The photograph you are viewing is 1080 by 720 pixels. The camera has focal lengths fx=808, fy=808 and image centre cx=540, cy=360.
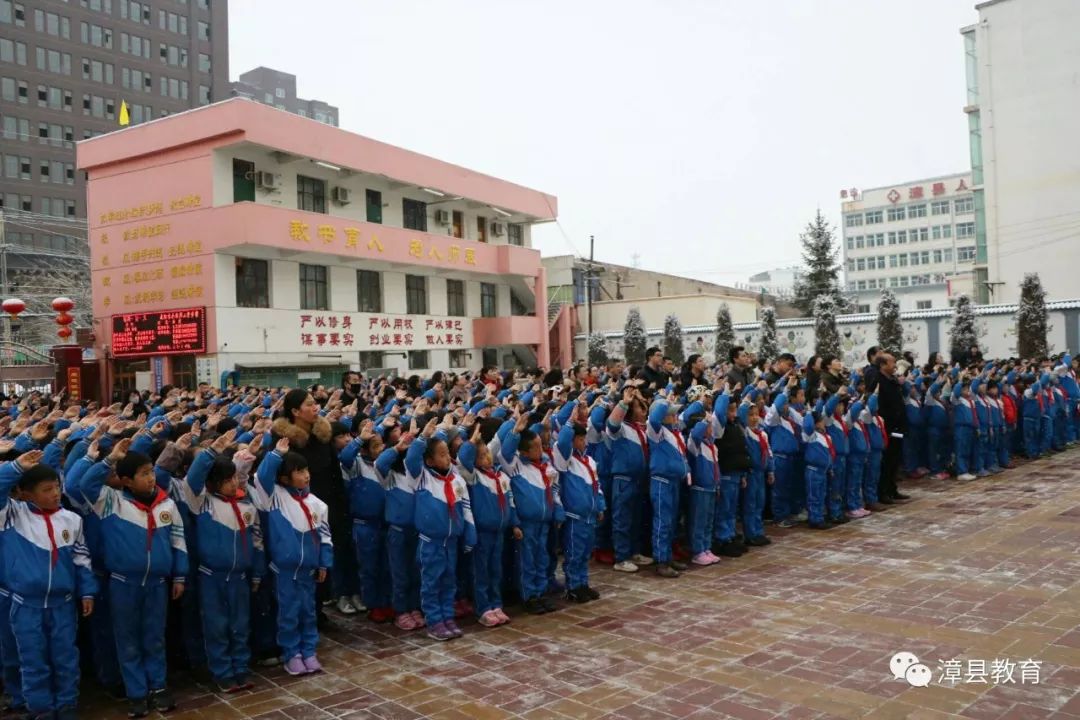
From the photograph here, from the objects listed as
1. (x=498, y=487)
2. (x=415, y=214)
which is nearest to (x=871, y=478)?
(x=498, y=487)

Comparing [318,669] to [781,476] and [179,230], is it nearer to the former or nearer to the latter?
[781,476]

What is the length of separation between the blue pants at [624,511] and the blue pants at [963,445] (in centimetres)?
611

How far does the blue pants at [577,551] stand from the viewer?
6027 mm

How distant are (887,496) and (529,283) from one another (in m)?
19.0

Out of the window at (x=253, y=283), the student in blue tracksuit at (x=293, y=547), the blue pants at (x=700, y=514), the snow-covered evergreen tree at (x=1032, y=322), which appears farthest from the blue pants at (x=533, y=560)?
the snow-covered evergreen tree at (x=1032, y=322)

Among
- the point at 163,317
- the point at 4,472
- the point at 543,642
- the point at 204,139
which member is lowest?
the point at 543,642

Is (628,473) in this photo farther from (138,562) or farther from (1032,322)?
(1032,322)

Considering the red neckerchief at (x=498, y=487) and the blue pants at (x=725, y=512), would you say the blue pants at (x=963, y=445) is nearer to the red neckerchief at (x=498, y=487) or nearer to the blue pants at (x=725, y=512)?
the blue pants at (x=725, y=512)

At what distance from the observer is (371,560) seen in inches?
230

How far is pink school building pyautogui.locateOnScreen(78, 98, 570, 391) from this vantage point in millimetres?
17625

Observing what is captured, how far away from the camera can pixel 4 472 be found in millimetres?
3924

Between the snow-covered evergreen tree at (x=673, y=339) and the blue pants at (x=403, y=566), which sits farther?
the snow-covered evergreen tree at (x=673, y=339)

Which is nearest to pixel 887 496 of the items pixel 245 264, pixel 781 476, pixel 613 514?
pixel 781 476

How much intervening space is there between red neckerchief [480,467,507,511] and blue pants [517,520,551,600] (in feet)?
0.93
